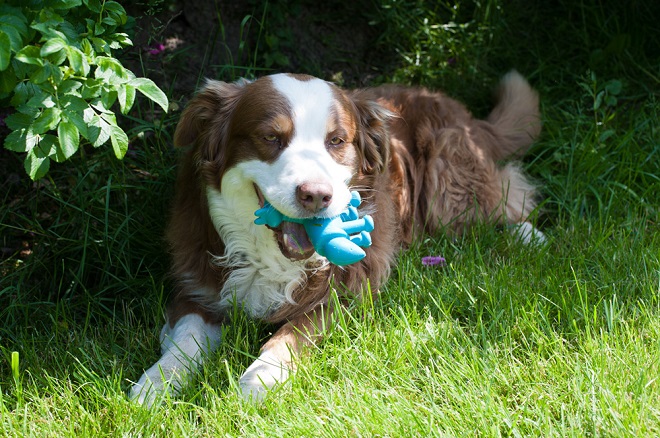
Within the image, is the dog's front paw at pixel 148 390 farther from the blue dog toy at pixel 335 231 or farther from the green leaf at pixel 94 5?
the green leaf at pixel 94 5

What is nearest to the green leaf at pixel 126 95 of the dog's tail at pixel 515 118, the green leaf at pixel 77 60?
the green leaf at pixel 77 60

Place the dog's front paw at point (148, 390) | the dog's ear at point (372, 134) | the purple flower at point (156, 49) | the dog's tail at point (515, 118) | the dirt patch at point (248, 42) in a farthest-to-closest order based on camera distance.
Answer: the dog's tail at point (515, 118)
the dirt patch at point (248, 42)
the purple flower at point (156, 49)
the dog's ear at point (372, 134)
the dog's front paw at point (148, 390)

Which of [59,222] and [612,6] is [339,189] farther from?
[612,6]

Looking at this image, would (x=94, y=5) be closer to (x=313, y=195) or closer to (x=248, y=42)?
(x=313, y=195)

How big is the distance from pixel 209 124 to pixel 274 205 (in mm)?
658

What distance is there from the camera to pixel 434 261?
3578 millimetres

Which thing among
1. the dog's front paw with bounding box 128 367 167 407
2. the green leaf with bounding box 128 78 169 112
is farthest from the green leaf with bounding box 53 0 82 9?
the dog's front paw with bounding box 128 367 167 407

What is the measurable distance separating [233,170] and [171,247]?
59 cm

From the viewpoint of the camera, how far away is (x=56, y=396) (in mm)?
2729

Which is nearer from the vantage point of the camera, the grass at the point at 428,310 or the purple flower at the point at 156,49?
the grass at the point at 428,310

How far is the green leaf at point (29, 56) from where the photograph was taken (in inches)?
92.4

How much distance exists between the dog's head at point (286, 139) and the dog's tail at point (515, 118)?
4.25ft

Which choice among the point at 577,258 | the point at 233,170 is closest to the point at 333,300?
the point at 233,170

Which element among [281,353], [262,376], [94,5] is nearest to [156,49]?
[94,5]
